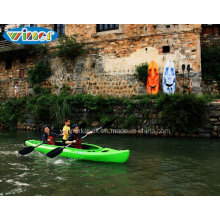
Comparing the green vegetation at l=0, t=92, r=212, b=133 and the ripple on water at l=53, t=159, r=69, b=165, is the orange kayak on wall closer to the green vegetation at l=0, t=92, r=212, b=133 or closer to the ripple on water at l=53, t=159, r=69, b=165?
the green vegetation at l=0, t=92, r=212, b=133

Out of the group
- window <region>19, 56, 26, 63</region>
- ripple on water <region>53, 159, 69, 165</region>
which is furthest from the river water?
window <region>19, 56, 26, 63</region>

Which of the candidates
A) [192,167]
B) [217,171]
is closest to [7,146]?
[192,167]

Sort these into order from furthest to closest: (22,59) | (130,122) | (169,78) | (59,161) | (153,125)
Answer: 1. (22,59)
2. (169,78)
3. (130,122)
4. (153,125)
5. (59,161)

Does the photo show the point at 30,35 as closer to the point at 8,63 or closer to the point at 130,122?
the point at 8,63

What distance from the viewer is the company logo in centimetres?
1466

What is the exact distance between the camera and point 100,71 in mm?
13586

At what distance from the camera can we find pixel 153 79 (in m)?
11.9

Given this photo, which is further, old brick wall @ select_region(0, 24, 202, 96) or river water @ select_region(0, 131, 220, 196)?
old brick wall @ select_region(0, 24, 202, 96)

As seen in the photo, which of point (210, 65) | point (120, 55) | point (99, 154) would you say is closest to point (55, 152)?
point (99, 154)

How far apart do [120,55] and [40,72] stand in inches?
216

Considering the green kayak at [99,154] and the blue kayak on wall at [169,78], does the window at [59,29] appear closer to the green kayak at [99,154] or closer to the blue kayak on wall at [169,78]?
the blue kayak on wall at [169,78]

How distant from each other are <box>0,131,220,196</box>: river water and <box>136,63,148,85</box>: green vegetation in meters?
5.97

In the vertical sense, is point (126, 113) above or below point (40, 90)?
below
